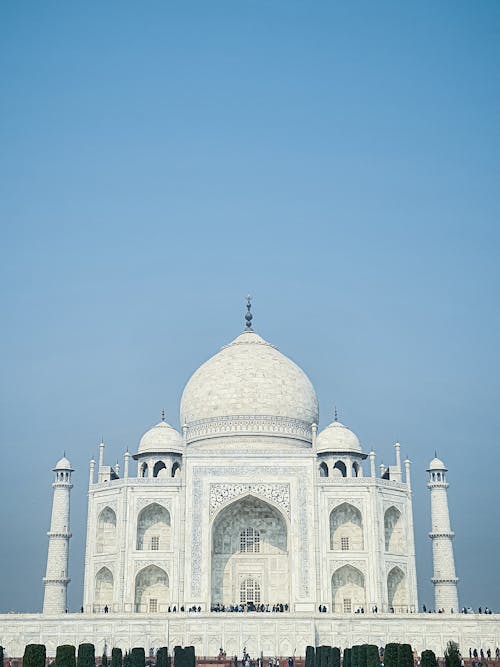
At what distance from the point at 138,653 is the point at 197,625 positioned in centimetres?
548

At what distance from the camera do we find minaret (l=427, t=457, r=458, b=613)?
30327 millimetres

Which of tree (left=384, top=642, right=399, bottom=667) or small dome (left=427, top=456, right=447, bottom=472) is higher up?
small dome (left=427, top=456, right=447, bottom=472)

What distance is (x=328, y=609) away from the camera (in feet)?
89.8

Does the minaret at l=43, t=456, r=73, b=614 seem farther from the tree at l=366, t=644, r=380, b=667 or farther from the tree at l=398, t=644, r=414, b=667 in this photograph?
the tree at l=398, t=644, r=414, b=667

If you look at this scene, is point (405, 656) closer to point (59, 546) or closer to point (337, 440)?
point (337, 440)

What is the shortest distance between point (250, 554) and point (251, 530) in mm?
780

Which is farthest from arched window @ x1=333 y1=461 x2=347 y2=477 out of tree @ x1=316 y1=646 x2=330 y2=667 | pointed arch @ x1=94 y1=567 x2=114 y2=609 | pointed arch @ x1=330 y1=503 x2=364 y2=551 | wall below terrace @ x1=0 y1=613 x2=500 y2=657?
tree @ x1=316 y1=646 x2=330 y2=667

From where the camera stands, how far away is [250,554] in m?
29.5

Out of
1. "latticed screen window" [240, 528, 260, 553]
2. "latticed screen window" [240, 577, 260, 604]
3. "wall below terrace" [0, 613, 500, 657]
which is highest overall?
"latticed screen window" [240, 528, 260, 553]

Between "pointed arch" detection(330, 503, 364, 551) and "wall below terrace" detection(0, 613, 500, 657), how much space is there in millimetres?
4327

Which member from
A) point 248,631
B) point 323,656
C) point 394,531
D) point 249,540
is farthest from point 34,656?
point 394,531

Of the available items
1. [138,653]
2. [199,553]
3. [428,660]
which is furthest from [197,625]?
[428,660]

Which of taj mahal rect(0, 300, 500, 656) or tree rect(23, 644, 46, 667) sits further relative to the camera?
taj mahal rect(0, 300, 500, 656)

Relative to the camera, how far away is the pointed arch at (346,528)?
2931 cm
